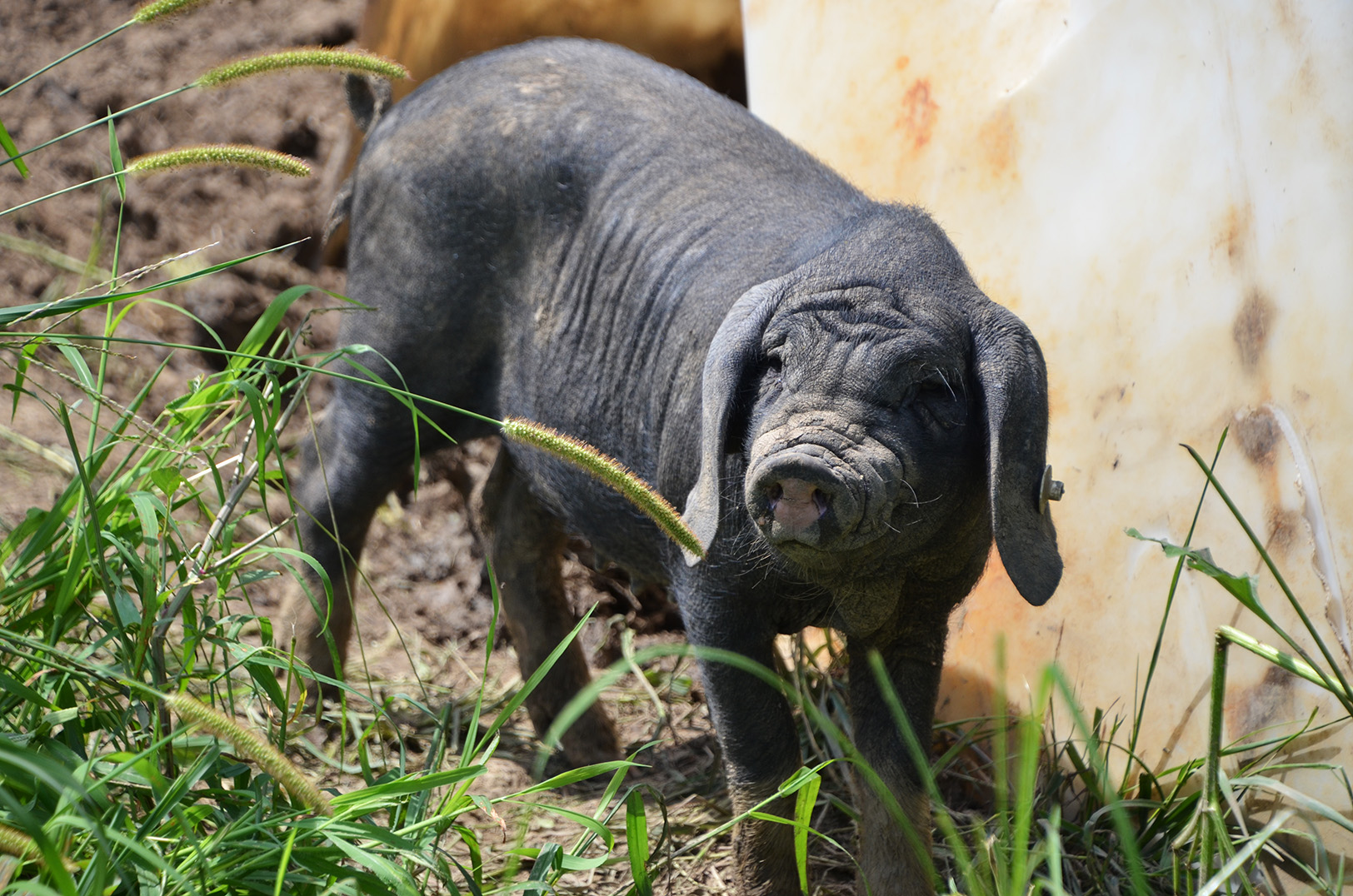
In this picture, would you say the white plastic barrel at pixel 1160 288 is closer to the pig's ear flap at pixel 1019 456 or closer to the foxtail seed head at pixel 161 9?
the pig's ear flap at pixel 1019 456

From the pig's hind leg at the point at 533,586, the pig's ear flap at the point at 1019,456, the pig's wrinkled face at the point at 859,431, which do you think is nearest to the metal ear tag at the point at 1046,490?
the pig's ear flap at the point at 1019,456

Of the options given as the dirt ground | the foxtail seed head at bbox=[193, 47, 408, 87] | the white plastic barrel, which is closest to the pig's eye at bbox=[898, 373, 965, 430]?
the white plastic barrel

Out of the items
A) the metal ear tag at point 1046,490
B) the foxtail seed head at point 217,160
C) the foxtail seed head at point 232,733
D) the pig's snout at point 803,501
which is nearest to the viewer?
the foxtail seed head at point 232,733

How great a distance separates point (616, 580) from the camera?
16.8ft

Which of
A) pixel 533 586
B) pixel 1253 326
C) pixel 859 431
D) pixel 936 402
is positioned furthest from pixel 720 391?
pixel 533 586

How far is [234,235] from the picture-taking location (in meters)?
5.53

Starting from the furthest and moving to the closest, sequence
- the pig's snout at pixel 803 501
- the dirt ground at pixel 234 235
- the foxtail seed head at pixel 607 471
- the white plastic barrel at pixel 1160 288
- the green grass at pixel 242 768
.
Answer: the dirt ground at pixel 234 235 → the white plastic barrel at pixel 1160 288 → the pig's snout at pixel 803 501 → the foxtail seed head at pixel 607 471 → the green grass at pixel 242 768

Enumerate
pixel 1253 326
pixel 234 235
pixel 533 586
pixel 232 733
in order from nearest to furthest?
1. pixel 232 733
2. pixel 1253 326
3. pixel 533 586
4. pixel 234 235

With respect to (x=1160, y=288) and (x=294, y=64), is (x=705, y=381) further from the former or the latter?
(x=1160, y=288)

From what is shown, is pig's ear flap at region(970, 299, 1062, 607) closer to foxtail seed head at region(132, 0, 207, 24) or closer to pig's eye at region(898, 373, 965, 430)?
pig's eye at region(898, 373, 965, 430)

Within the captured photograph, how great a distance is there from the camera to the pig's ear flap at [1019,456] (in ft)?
8.05

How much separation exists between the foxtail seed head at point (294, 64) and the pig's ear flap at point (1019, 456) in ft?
4.53

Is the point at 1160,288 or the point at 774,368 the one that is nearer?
the point at 774,368

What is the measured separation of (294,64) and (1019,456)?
1630 mm
